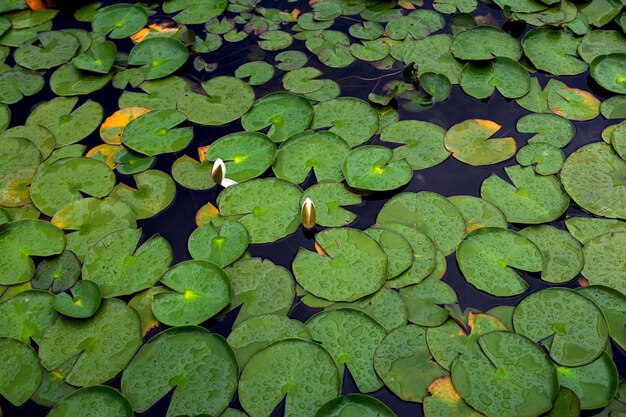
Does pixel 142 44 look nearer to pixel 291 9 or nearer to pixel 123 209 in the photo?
pixel 291 9

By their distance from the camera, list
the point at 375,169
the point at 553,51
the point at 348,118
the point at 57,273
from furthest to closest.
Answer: the point at 553,51 < the point at 348,118 < the point at 375,169 < the point at 57,273

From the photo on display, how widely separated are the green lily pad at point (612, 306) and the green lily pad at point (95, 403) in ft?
5.93

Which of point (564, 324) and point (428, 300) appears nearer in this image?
point (564, 324)

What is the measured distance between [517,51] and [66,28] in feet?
9.57

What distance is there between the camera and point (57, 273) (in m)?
2.41

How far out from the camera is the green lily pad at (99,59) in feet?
10.8

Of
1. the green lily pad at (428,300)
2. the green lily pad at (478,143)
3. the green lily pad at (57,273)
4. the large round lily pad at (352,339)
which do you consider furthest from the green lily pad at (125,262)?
the green lily pad at (478,143)

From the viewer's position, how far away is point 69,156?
287 cm

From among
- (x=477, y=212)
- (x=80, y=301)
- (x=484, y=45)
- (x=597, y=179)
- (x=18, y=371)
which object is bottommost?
(x=18, y=371)

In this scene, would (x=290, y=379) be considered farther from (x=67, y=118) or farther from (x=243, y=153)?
(x=67, y=118)

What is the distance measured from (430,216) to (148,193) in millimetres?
1356

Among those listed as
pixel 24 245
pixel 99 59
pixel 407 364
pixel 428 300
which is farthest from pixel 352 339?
pixel 99 59

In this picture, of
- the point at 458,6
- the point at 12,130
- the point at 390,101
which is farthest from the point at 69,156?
the point at 458,6

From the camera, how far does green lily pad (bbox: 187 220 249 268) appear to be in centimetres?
240
